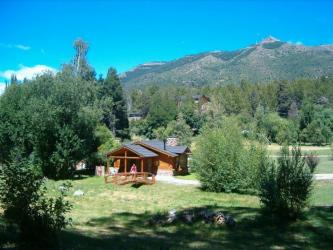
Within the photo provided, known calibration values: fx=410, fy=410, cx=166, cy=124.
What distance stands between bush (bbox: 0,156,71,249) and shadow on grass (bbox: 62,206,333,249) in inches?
48.2

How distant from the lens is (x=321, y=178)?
34656 mm

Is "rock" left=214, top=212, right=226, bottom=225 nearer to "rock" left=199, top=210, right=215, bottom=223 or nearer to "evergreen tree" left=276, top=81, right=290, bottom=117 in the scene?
"rock" left=199, top=210, right=215, bottom=223

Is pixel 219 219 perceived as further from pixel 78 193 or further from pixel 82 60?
pixel 82 60

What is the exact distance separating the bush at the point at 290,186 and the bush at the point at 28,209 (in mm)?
9659

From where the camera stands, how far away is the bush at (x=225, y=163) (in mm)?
28812

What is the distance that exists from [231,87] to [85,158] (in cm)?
9158

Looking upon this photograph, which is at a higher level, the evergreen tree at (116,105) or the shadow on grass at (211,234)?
the evergreen tree at (116,105)

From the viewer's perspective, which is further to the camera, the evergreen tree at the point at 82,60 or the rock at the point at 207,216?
the evergreen tree at the point at 82,60

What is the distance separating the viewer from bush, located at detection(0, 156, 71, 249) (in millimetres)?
8445

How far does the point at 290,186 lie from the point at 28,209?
34.3 ft

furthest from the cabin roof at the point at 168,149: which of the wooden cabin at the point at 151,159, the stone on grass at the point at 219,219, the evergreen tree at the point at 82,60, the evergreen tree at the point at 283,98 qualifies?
the evergreen tree at the point at 283,98

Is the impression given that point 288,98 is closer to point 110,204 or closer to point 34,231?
point 110,204

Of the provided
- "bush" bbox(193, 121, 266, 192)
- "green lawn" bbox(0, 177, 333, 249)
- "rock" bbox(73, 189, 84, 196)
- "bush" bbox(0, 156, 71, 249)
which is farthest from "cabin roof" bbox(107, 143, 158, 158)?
"bush" bbox(0, 156, 71, 249)

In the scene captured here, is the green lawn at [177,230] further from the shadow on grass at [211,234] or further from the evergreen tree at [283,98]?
the evergreen tree at [283,98]
